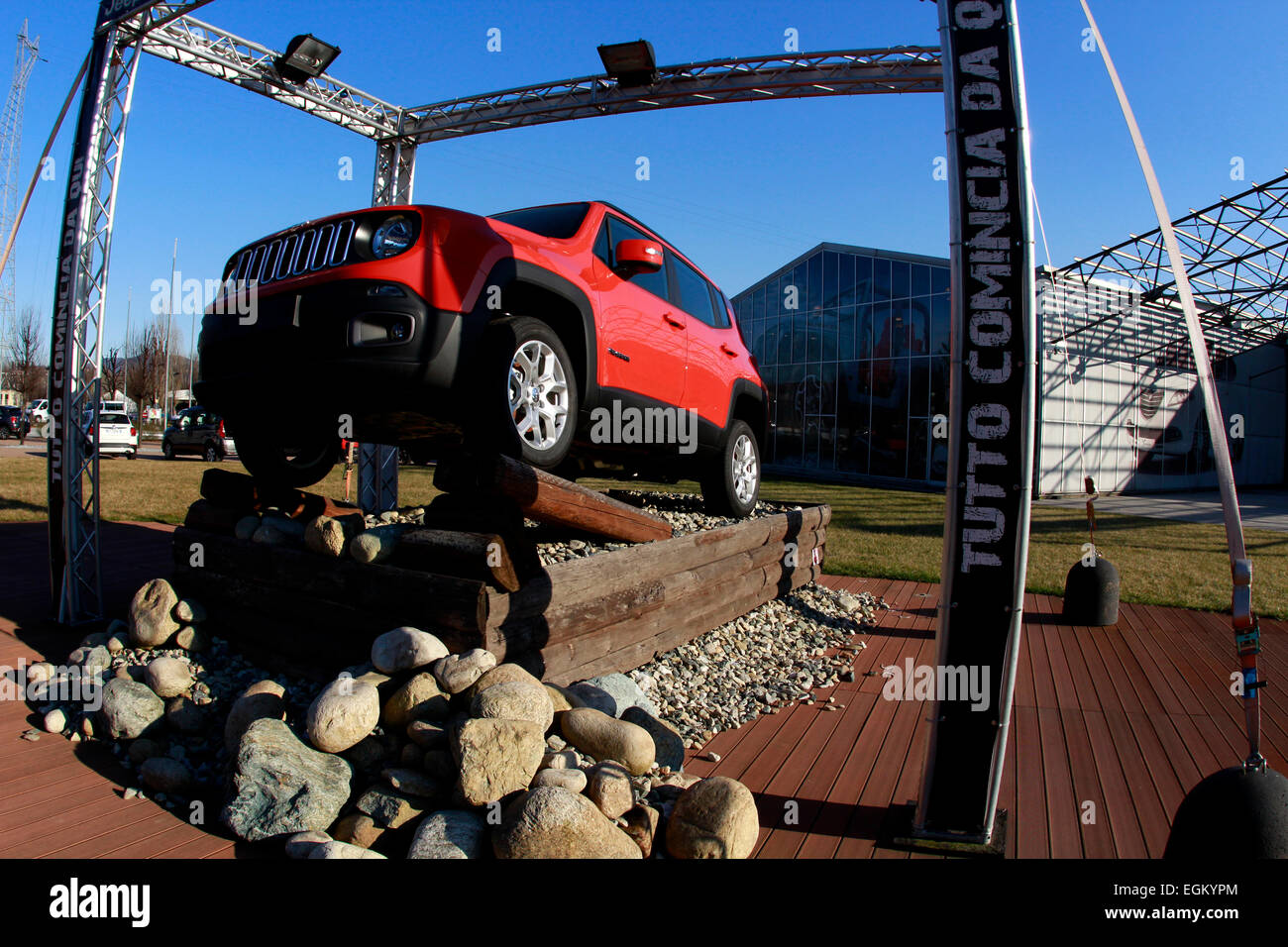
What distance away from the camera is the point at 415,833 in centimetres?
244

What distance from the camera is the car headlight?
3.58m

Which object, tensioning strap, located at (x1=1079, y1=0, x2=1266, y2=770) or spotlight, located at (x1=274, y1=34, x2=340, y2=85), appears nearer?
tensioning strap, located at (x1=1079, y1=0, x2=1266, y2=770)

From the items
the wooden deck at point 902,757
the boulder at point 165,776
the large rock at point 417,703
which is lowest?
the wooden deck at point 902,757

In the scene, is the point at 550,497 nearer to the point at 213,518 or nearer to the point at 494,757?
the point at 494,757

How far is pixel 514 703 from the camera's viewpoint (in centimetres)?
280

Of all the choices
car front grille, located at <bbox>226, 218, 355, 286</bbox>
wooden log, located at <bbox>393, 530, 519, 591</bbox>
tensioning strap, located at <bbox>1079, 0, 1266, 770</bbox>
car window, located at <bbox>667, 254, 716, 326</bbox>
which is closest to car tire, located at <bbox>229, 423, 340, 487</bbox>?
car front grille, located at <bbox>226, 218, 355, 286</bbox>

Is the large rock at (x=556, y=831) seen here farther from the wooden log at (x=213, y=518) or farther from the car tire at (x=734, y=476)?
the car tire at (x=734, y=476)

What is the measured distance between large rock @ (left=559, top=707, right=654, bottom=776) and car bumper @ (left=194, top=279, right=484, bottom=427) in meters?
1.58

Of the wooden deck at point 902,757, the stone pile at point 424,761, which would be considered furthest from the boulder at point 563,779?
the wooden deck at point 902,757

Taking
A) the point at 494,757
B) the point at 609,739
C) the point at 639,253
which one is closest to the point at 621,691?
the point at 609,739

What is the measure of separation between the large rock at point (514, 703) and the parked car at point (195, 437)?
24188mm

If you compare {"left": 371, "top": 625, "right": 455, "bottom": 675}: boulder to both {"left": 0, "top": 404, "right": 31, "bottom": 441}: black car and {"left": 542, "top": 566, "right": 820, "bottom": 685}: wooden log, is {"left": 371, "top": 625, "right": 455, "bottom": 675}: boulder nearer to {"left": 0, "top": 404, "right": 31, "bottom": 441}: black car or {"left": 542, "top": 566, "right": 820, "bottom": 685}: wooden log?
{"left": 542, "top": 566, "right": 820, "bottom": 685}: wooden log

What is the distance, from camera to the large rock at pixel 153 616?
4.11m

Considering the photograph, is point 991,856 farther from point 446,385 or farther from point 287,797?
point 446,385
